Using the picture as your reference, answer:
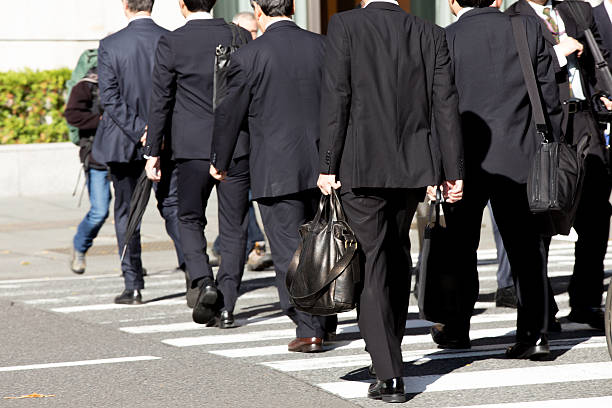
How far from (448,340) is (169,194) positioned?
253cm

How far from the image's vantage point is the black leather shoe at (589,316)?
7.62 meters

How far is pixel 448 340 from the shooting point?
7082 millimetres

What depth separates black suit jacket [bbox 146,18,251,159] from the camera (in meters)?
7.93

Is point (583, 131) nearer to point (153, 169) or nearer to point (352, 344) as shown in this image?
point (352, 344)

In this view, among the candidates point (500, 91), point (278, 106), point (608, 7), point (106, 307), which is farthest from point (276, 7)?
point (106, 307)

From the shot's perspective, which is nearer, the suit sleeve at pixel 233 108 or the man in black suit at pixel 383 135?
the man in black suit at pixel 383 135

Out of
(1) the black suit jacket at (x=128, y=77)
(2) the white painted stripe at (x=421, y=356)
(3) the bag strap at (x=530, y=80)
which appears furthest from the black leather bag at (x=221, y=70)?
(3) the bag strap at (x=530, y=80)

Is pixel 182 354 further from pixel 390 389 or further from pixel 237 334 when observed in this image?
pixel 390 389

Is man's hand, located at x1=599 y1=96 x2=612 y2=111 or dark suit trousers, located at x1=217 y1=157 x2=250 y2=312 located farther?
dark suit trousers, located at x1=217 y1=157 x2=250 y2=312

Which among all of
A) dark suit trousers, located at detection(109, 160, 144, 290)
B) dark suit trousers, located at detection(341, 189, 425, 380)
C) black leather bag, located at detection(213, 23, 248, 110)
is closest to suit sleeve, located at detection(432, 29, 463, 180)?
dark suit trousers, located at detection(341, 189, 425, 380)

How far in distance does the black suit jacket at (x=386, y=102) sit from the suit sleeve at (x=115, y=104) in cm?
328

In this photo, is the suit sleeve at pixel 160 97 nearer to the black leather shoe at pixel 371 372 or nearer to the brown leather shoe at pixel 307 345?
the brown leather shoe at pixel 307 345

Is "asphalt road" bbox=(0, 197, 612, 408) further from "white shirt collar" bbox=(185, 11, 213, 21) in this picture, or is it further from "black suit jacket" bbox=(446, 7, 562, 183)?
"white shirt collar" bbox=(185, 11, 213, 21)

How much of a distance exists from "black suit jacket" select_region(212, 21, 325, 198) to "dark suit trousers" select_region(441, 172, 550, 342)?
0.89 m
